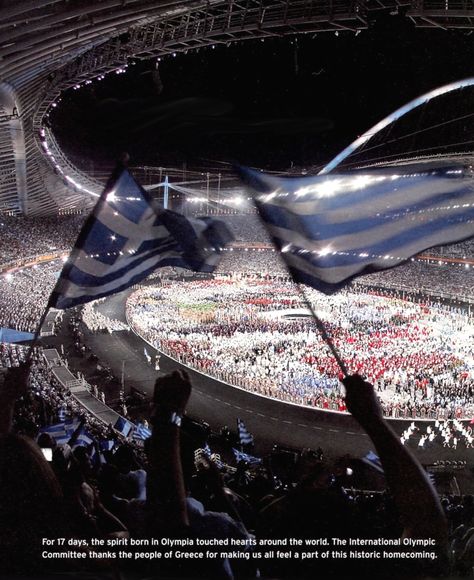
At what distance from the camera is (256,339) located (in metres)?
26.9

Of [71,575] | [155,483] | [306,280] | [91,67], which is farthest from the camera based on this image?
[91,67]

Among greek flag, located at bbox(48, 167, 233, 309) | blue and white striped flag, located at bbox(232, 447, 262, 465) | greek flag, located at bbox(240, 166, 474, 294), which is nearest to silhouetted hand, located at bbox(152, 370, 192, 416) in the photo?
greek flag, located at bbox(48, 167, 233, 309)

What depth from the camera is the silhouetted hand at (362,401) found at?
2.69 meters

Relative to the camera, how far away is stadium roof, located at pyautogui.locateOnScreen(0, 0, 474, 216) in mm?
11328

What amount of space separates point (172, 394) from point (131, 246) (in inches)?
160

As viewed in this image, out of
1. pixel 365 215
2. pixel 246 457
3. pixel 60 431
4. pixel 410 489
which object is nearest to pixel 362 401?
pixel 410 489

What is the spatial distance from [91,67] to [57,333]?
1401cm

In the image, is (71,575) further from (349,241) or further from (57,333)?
(57,333)

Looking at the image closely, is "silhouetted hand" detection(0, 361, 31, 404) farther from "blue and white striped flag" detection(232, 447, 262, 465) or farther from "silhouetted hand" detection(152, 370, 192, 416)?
"blue and white striped flag" detection(232, 447, 262, 465)

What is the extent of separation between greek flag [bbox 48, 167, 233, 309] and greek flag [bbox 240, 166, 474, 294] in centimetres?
112

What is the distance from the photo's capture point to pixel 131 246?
21.8 feet

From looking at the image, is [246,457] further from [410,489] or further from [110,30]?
[110,30]

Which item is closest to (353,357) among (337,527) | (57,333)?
(57,333)

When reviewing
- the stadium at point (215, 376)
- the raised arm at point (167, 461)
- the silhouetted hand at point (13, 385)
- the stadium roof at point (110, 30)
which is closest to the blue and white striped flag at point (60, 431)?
the stadium at point (215, 376)
